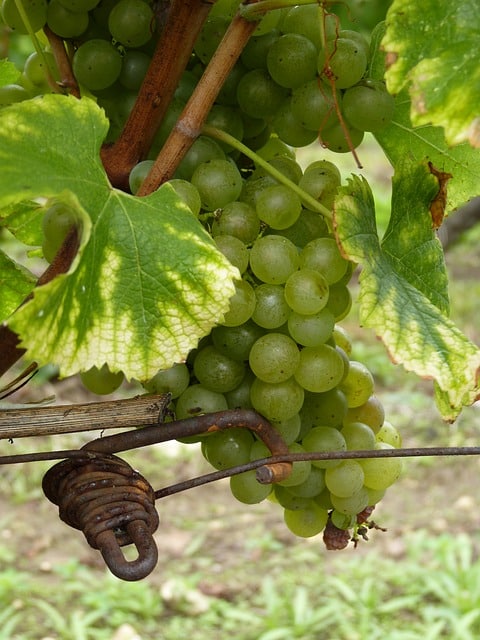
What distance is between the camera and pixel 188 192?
1.94ft

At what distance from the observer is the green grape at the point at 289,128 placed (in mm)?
673

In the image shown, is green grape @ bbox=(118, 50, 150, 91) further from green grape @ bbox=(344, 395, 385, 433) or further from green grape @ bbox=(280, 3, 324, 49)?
green grape @ bbox=(344, 395, 385, 433)

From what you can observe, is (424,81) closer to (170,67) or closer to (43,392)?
(170,67)

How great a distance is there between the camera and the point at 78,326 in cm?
53

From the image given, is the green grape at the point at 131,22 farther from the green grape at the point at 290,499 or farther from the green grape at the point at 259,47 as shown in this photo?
the green grape at the point at 290,499

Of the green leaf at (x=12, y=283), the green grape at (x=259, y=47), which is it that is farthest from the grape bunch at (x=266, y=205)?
the green leaf at (x=12, y=283)

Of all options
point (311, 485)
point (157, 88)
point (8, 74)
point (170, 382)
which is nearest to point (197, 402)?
point (170, 382)

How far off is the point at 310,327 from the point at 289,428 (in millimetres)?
93

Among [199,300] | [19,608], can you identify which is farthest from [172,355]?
[19,608]

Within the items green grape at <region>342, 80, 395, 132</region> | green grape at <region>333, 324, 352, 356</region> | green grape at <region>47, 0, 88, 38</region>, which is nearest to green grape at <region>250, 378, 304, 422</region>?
green grape at <region>333, 324, 352, 356</region>

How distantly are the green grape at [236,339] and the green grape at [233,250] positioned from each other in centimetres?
5

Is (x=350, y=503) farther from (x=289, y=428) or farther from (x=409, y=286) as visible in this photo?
(x=409, y=286)

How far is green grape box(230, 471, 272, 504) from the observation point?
0.68m

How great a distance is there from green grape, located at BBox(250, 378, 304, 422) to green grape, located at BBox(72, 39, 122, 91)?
0.87 ft
